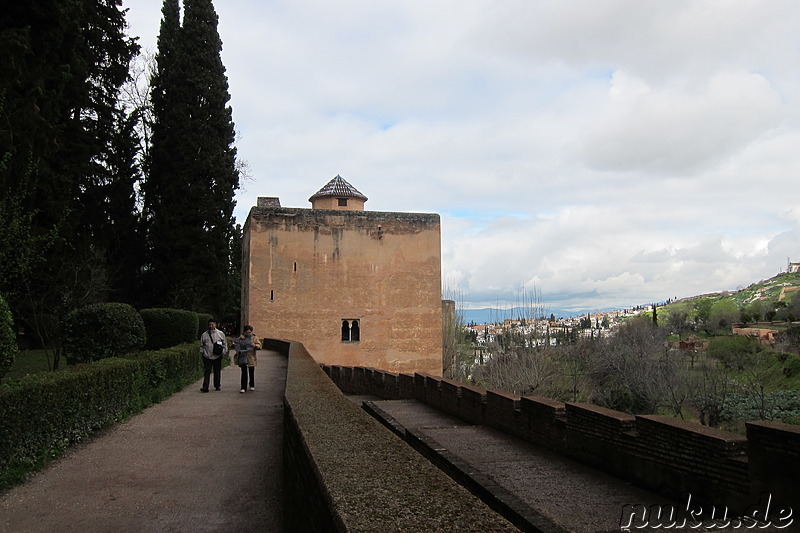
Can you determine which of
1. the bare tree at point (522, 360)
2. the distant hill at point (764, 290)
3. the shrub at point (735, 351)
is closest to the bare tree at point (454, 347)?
the bare tree at point (522, 360)

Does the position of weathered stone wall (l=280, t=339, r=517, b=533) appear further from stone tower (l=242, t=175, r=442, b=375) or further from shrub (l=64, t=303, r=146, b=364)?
stone tower (l=242, t=175, r=442, b=375)

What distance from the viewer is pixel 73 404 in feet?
22.1

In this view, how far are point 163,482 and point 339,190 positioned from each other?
25903 millimetres

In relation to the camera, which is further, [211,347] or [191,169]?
[191,169]

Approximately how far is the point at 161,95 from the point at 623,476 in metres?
27.1

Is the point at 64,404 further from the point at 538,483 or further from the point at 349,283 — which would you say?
the point at 349,283

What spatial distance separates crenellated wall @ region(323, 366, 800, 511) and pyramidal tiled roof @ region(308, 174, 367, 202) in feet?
68.9

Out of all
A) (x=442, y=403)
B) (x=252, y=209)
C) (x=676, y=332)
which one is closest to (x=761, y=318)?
(x=676, y=332)

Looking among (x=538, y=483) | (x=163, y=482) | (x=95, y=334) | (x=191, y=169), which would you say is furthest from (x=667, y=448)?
(x=191, y=169)

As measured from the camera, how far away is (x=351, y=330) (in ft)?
91.1

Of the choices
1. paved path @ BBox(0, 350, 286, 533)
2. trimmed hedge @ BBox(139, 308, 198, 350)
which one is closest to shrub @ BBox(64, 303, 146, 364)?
paved path @ BBox(0, 350, 286, 533)

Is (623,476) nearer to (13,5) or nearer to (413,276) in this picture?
(13,5)

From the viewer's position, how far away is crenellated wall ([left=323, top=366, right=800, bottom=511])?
522cm

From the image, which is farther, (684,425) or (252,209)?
(252,209)
